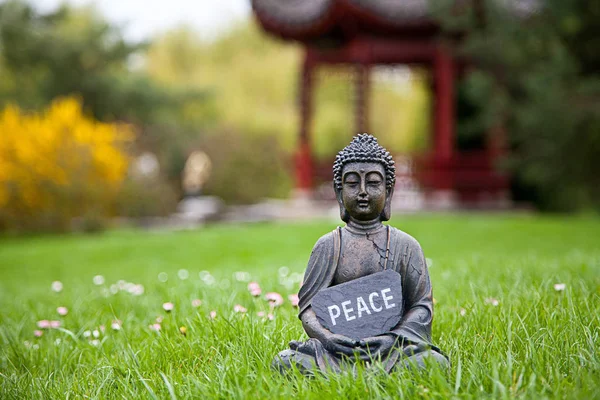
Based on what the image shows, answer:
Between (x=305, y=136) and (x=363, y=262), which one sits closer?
(x=363, y=262)

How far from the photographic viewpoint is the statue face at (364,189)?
2607 millimetres

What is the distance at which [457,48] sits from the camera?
12.4m

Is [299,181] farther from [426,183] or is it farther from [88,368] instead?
[88,368]

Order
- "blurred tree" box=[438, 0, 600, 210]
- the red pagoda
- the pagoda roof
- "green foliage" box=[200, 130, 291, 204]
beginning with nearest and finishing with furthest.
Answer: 1. "blurred tree" box=[438, 0, 600, 210]
2. the pagoda roof
3. the red pagoda
4. "green foliage" box=[200, 130, 291, 204]

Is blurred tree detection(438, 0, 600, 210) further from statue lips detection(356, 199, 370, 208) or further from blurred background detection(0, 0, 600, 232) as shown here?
statue lips detection(356, 199, 370, 208)

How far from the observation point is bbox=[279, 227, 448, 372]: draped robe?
248 centimetres

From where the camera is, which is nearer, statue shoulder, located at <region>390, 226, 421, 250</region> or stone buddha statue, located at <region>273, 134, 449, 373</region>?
stone buddha statue, located at <region>273, 134, 449, 373</region>

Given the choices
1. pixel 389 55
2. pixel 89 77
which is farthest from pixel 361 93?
pixel 89 77

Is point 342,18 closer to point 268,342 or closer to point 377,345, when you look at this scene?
point 268,342

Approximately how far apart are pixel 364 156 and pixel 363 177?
0.10 m

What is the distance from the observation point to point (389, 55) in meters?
13.4

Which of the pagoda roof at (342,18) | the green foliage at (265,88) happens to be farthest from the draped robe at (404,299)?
the green foliage at (265,88)

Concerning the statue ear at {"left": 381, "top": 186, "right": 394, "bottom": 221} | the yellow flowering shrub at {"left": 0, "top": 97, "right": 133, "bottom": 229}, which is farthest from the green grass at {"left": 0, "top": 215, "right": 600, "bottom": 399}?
the yellow flowering shrub at {"left": 0, "top": 97, "right": 133, "bottom": 229}

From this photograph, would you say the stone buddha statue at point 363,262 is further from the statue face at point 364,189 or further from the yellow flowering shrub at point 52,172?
the yellow flowering shrub at point 52,172
